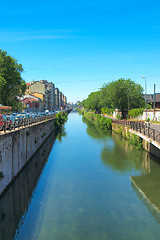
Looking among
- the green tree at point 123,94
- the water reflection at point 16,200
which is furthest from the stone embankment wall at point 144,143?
the green tree at point 123,94

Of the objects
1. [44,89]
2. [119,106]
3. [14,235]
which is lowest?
[14,235]

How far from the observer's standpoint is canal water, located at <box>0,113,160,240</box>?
36.8 feet

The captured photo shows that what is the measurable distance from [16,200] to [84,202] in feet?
14.6

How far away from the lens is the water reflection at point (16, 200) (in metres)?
11.8

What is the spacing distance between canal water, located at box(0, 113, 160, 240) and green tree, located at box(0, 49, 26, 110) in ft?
82.6

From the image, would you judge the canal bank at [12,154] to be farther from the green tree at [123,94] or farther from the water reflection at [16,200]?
the green tree at [123,94]

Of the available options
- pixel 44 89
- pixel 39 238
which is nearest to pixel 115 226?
pixel 39 238

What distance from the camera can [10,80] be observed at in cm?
4575

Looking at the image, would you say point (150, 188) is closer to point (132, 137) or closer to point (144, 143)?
point (144, 143)

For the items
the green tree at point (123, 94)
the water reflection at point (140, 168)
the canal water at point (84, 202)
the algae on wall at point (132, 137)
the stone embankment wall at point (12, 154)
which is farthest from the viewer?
the green tree at point (123, 94)

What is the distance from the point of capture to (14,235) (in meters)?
11.0

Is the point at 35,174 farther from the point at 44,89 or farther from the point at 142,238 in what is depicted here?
the point at 44,89

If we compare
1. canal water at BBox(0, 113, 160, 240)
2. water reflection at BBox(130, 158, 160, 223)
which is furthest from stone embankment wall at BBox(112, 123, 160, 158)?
water reflection at BBox(130, 158, 160, 223)

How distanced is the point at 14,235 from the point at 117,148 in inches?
937
